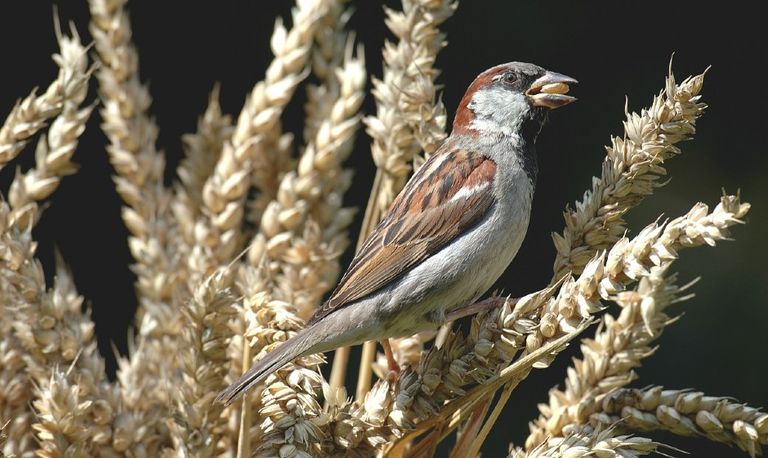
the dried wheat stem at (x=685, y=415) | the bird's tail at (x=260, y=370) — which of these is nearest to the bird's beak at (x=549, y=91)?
the dried wheat stem at (x=685, y=415)

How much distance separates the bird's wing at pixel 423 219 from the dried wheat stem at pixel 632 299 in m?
0.43

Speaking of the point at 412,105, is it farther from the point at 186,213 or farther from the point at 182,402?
the point at 182,402

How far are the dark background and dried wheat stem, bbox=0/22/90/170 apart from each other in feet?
4.50

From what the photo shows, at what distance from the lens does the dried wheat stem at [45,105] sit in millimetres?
1275

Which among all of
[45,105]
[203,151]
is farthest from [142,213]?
[45,105]

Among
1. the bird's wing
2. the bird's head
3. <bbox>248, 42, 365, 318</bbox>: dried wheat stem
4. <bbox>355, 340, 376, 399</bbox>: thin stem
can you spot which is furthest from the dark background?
<bbox>355, 340, 376, 399</bbox>: thin stem

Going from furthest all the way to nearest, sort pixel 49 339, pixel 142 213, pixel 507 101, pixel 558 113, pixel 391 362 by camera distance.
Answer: pixel 558 113
pixel 507 101
pixel 142 213
pixel 391 362
pixel 49 339

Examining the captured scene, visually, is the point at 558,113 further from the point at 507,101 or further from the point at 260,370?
the point at 260,370

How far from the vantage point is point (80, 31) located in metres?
2.77

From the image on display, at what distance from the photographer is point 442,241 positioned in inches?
67.4

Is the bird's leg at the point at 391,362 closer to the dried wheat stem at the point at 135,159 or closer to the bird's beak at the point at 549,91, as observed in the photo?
the dried wheat stem at the point at 135,159

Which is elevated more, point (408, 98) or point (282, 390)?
point (408, 98)

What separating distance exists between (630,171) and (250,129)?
64 cm

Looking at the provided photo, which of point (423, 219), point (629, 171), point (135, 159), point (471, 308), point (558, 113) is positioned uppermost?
point (135, 159)
